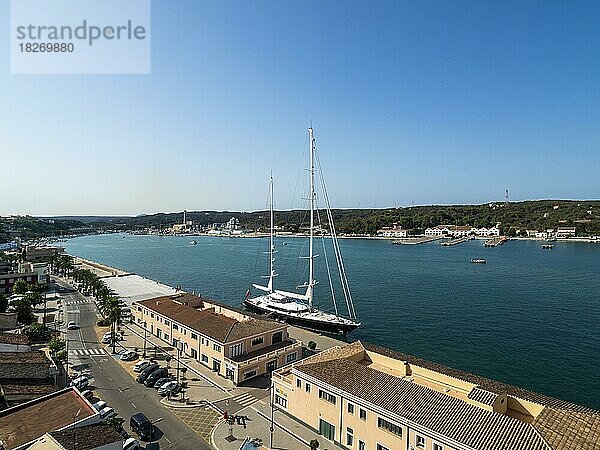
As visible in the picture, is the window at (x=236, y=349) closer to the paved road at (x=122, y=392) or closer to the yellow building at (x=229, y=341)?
the yellow building at (x=229, y=341)

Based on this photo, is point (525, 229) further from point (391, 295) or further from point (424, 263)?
point (391, 295)

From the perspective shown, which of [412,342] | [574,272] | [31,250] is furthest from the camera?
[31,250]

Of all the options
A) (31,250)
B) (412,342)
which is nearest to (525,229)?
(412,342)

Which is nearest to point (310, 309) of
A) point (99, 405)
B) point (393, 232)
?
point (99, 405)

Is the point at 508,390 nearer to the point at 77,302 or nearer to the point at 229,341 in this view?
the point at 229,341

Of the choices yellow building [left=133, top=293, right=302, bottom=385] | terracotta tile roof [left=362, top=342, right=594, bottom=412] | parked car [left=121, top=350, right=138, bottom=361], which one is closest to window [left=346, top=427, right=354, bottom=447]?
terracotta tile roof [left=362, top=342, right=594, bottom=412]

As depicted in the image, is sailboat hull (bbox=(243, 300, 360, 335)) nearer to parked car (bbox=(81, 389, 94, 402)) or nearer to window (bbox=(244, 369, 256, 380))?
window (bbox=(244, 369, 256, 380))
